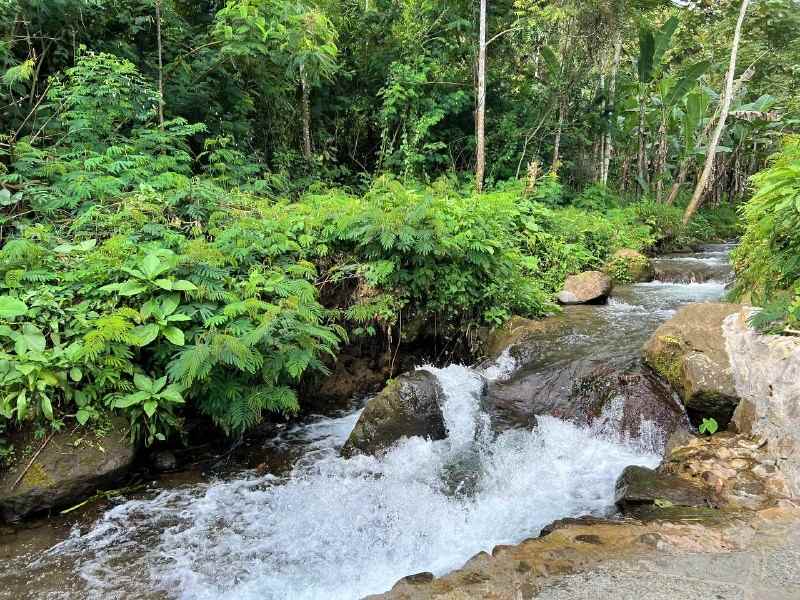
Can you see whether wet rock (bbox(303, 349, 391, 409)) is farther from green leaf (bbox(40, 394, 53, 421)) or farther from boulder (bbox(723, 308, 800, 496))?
boulder (bbox(723, 308, 800, 496))

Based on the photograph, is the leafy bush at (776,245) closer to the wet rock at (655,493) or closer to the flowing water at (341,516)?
the wet rock at (655,493)

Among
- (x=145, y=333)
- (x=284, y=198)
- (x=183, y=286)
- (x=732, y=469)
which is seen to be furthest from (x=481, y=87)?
(x=732, y=469)

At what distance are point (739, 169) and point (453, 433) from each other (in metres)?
30.3

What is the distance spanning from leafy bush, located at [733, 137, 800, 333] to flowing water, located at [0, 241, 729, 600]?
6.11 ft

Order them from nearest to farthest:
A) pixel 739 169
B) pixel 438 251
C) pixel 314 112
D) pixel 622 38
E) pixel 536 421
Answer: pixel 536 421 < pixel 438 251 < pixel 314 112 < pixel 622 38 < pixel 739 169

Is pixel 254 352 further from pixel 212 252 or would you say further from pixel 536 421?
pixel 536 421

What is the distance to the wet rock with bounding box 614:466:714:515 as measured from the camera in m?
4.03

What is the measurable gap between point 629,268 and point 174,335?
10760mm

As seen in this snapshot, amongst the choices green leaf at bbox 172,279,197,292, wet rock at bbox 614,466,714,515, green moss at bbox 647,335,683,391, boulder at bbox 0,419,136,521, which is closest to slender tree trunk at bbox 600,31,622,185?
green moss at bbox 647,335,683,391

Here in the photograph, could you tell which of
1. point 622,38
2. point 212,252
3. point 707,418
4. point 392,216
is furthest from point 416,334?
point 622,38

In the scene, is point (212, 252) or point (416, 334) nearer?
point (212, 252)

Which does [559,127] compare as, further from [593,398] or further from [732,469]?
[732,469]

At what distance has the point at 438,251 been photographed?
6.91 meters

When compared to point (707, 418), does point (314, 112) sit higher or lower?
higher
